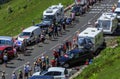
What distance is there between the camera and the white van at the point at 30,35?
2079 inches

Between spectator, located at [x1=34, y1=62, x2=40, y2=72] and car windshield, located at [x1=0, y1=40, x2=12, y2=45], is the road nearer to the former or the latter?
spectator, located at [x1=34, y1=62, x2=40, y2=72]

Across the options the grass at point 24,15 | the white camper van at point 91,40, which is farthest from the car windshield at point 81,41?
the grass at point 24,15

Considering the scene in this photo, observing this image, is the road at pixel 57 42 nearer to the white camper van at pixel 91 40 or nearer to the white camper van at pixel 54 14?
the white camper van at pixel 54 14

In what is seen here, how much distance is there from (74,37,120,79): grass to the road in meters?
7.32

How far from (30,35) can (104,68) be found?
18.4 meters

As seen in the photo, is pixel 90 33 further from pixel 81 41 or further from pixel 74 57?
pixel 74 57

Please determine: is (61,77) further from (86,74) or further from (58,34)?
(58,34)

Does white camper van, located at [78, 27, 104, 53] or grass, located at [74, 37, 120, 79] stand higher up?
white camper van, located at [78, 27, 104, 53]

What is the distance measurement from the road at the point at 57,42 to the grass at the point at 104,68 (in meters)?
7.32

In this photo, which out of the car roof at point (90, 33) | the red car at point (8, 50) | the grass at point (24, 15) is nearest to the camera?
the red car at point (8, 50)

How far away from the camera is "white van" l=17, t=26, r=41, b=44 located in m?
Result: 52.8

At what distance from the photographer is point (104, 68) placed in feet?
121

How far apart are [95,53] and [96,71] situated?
969 centimetres

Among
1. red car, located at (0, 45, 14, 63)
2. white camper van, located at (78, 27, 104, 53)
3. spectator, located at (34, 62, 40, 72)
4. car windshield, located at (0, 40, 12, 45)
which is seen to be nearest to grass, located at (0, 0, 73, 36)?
car windshield, located at (0, 40, 12, 45)
